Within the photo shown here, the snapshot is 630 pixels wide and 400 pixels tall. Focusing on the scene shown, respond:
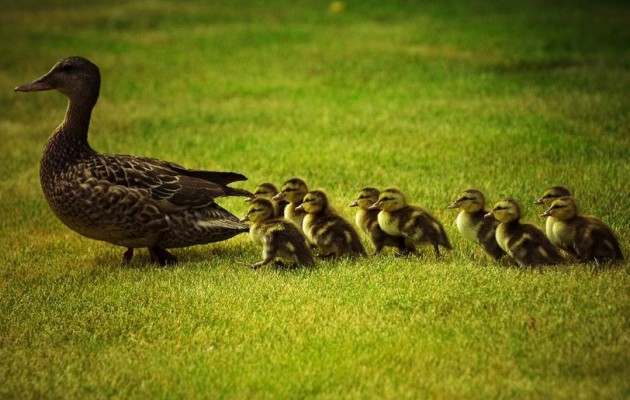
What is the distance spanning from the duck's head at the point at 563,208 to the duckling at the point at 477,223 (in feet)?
1.42

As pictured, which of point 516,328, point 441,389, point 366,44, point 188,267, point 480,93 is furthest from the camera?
point 366,44

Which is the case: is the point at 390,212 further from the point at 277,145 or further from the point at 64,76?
the point at 277,145

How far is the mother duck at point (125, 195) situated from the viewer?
7.68 meters

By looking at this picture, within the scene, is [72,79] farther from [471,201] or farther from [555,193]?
[555,193]

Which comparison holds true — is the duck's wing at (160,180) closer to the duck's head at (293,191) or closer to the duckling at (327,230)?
the duck's head at (293,191)

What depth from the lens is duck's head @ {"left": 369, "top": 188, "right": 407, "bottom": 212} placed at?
7.62 meters

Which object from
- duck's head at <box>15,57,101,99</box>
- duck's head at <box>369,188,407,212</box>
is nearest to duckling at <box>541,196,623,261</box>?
duck's head at <box>369,188,407,212</box>

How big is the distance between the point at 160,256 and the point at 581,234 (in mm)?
3188

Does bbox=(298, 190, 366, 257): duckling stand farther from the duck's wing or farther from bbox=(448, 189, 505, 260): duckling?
bbox=(448, 189, 505, 260): duckling

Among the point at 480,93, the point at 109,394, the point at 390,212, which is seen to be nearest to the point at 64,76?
the point at 390,212

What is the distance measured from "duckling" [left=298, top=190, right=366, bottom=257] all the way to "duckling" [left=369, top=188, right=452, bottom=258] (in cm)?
26

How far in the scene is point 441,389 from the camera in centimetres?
531

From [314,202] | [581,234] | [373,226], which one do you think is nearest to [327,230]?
[314,202]

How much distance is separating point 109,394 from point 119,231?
Answer: 2479 millimetres
